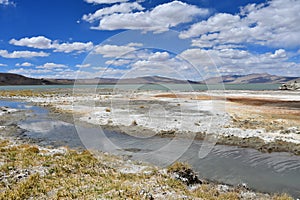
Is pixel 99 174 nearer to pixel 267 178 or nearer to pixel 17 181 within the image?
pixel 17 181

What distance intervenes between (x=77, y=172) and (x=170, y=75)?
10453 mm

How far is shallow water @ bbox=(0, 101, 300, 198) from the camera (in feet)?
46.1

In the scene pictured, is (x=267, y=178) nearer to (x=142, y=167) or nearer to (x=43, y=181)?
(x=142, y=167)

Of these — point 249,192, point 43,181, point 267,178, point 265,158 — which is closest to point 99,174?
point 43,181

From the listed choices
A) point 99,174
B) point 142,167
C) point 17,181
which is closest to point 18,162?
point 17,181

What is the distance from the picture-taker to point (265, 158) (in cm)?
1802

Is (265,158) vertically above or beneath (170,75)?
beneath

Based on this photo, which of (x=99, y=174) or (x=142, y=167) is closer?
(x=99, y=174)

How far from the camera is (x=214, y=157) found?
1825 centimetres

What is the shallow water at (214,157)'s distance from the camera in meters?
14.1

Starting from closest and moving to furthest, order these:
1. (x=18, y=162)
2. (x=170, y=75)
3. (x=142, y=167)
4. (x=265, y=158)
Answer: (x=18, y=162), (x=142, y=167), (x=265, y=158), (x=170, y=75)

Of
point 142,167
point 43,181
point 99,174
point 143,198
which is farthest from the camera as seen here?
point 142,167

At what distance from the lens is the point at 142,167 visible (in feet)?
49.3

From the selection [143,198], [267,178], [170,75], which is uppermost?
[170,75]
